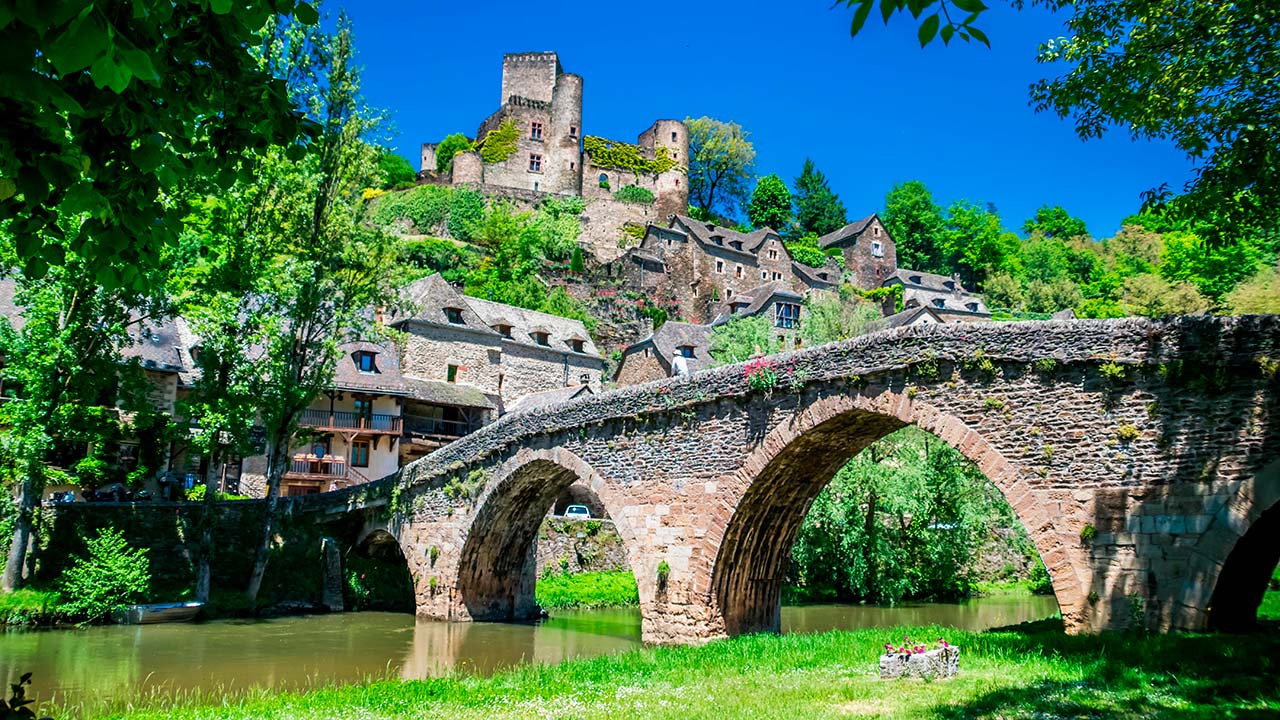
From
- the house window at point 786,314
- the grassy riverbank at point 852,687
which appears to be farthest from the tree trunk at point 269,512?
the house window at point 786,314

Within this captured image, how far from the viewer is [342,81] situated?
2441cm

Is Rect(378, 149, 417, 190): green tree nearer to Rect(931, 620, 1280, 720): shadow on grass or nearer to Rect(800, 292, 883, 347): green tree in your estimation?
Rect(800, 292, 883, 347): green tree

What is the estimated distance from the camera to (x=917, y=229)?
83.1 m

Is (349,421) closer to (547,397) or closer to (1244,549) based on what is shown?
(547,397)

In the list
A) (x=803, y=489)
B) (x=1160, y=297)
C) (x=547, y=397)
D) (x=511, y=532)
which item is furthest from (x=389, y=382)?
(x=1160, y=297)

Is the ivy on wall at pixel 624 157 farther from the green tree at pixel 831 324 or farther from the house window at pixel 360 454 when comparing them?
the house window at pixel 360 454

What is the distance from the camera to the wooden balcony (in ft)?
108

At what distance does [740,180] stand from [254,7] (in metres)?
81.6

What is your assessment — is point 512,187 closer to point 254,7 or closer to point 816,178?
point 816,178

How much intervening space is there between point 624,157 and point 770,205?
44.6 feet

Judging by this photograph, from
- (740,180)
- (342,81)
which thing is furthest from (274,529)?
(740,180)

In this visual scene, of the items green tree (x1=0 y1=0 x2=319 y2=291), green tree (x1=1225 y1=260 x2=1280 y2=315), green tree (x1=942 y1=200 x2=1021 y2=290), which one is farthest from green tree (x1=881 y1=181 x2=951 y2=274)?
green tree (x1=0 y1=0 x2=319 y2=291)

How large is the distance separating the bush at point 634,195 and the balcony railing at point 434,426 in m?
40.2

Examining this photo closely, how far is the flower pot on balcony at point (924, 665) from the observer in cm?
922
